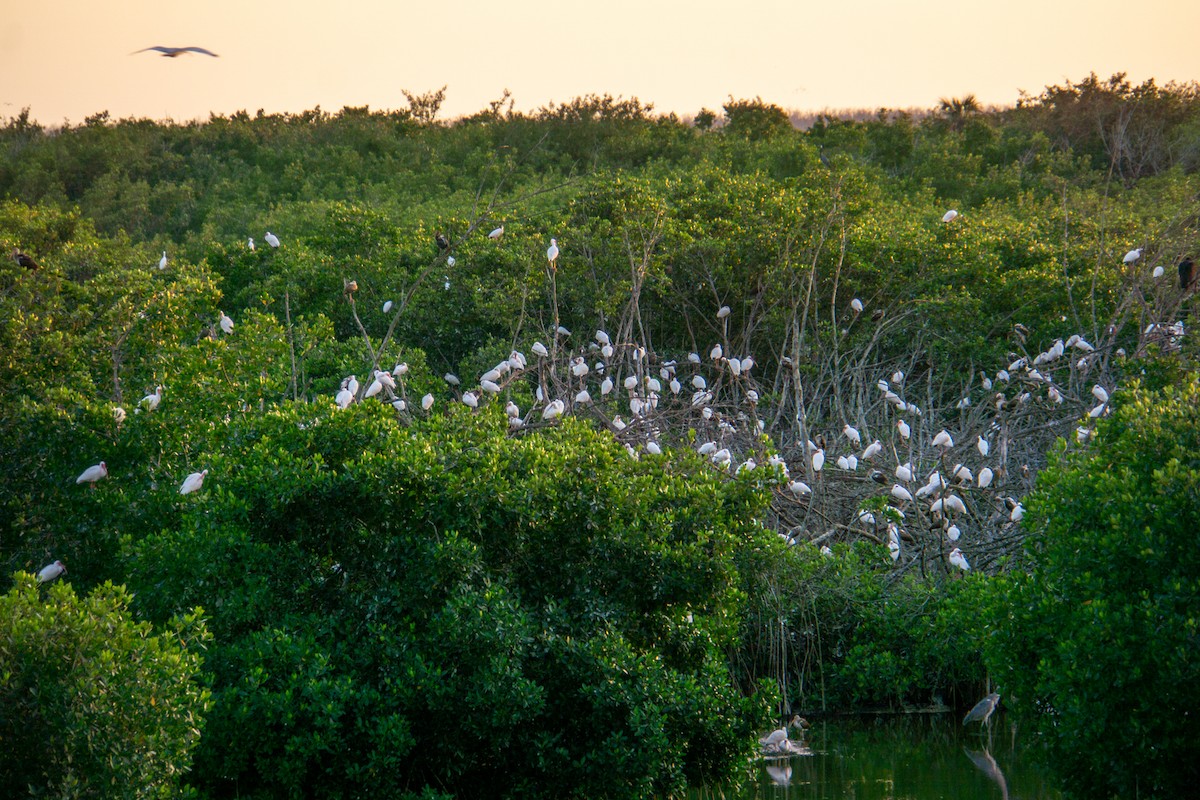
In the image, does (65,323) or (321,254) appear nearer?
(65,323)

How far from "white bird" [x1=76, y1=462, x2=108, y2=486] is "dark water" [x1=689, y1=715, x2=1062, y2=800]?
3.71 metres

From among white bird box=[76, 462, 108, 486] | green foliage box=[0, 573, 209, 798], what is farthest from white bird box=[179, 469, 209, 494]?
green foliage box=[0, 573, 209, 798]

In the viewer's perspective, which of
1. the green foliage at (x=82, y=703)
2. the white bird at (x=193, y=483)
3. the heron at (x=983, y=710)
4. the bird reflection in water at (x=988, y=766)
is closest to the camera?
the green foliage at (x=82, y=703)

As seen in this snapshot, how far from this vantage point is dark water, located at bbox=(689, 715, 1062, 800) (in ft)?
22.2

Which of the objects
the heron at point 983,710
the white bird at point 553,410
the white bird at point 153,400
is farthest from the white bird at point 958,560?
the white bird at point 153,400

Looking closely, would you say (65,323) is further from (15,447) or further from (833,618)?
(833,618)

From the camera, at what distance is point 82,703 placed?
13.2ft

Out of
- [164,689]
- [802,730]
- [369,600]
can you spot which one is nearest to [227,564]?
[369,600]

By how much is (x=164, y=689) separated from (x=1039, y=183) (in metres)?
20.6

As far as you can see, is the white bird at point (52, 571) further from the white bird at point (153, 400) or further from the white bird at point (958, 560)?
the white bird at point (958, 560)

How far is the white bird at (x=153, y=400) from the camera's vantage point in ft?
22.8

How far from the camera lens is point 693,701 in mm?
5648

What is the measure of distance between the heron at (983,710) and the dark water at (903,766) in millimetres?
74

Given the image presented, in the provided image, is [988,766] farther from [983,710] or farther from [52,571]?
[52,571]
